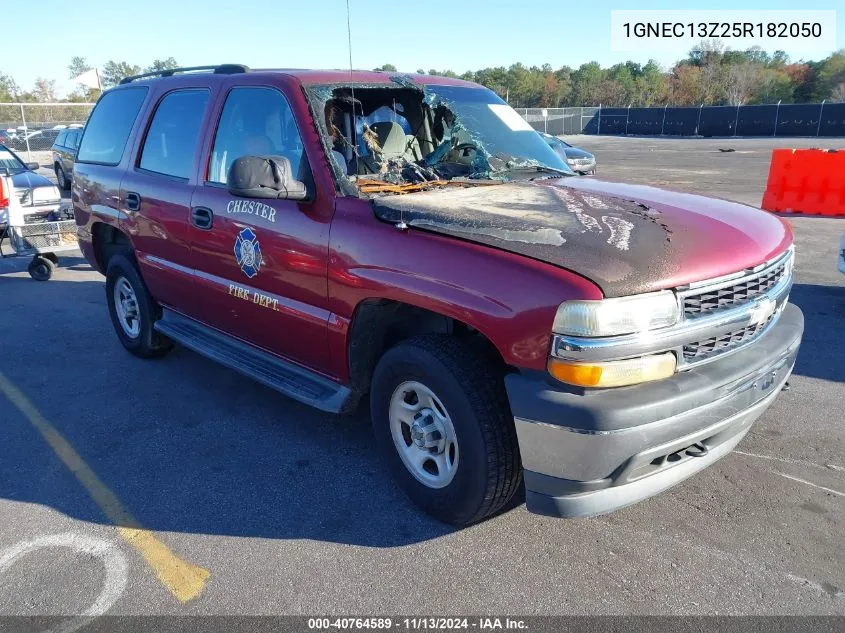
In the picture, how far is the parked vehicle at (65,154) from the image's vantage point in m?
16.1

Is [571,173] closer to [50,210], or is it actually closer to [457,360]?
[457,360]

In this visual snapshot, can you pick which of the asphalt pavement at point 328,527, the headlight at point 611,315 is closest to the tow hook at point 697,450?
the asphalt pavement at point 328,527

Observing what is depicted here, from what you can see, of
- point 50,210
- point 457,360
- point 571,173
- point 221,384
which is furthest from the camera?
point 50,210

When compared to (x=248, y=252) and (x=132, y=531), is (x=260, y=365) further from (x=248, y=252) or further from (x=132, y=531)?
(x=132, y=531)

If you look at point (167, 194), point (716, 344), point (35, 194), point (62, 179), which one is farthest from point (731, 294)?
point (62, 179)

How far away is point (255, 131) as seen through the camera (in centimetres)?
394

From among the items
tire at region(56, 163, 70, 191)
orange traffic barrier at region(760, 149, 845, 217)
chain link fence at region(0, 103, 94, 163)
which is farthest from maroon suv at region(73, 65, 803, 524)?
chain link fence at region(0, 103, 94, 163)

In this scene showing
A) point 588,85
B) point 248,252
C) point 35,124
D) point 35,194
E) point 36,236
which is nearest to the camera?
point 248,252

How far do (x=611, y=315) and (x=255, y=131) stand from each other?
2.47 meters

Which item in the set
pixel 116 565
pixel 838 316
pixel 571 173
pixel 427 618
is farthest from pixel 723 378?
pixel 838 316

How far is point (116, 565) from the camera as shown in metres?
2.94

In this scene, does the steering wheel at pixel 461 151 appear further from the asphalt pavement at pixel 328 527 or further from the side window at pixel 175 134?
the asphalt pavement at pixel 328 527

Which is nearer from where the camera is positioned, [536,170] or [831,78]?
[536,170]

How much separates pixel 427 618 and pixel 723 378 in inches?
58.5
